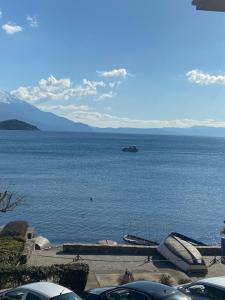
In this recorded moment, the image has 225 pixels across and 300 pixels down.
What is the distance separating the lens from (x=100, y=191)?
83.9 metres

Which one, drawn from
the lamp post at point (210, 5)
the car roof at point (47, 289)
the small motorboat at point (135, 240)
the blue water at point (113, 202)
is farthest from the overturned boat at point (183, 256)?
the blue water at point (113, 202)

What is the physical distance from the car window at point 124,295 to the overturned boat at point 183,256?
1049 cm

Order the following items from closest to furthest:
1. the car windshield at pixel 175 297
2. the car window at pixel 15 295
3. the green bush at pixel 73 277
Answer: the car windshield at pixel 175 297 < the car window at pixel 15 295 < the green bush at pixel 73 277

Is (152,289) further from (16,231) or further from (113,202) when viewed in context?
(113,202)

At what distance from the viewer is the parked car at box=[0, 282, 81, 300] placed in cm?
1231

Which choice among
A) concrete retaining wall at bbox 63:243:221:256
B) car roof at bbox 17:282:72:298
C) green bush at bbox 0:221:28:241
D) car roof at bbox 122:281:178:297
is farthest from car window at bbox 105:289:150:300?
green bush at bbox 0:221:28:241

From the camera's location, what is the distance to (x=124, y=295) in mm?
12812

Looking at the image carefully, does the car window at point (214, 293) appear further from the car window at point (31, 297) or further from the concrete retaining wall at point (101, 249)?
the concrete retaining wall at point (101, 249)

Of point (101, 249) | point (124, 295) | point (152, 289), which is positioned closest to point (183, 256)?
point (101, 249)

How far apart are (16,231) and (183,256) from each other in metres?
10.4

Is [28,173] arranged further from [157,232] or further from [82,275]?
[82,275]

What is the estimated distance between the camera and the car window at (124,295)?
1243cm

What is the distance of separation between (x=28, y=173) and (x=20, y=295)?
9474 centimetres

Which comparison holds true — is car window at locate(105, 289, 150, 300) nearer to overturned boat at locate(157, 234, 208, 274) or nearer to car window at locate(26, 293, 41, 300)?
car window at locate(26, 293, 41, 300)
